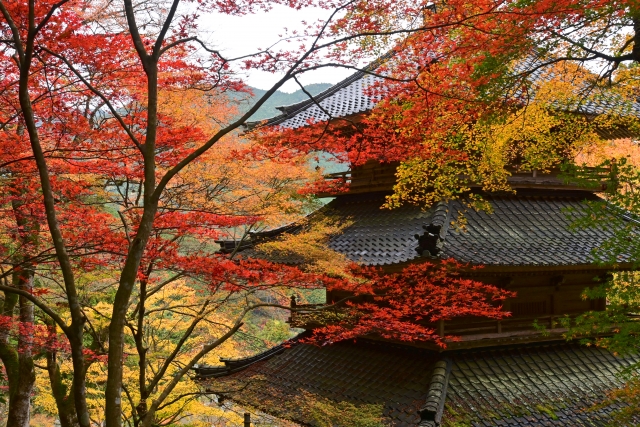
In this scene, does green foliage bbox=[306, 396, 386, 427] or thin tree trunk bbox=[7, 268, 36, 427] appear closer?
green foliage bbox=[306, 396, 386, 427]

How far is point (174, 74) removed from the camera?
8.96m

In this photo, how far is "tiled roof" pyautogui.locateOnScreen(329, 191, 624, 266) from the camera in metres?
9.30

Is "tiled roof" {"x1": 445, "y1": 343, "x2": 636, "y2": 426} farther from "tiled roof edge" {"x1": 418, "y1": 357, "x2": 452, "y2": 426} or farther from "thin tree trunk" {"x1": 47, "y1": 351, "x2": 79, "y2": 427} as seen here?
"thin tree trunk" {"x1": 47, "y1": 351, "x2": 79, "y2": 427}

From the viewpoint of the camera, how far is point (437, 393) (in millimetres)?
8531

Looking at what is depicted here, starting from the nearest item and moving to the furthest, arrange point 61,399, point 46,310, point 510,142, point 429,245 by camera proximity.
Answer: point 46,310, point 429,245, point 510,142, point 61,399

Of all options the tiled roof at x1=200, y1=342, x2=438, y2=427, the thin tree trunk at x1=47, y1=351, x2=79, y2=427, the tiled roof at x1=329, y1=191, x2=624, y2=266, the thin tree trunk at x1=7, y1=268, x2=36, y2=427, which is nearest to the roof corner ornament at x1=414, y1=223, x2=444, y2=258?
the tiled roof at x1=329, y1=191, x2=624, y2=266

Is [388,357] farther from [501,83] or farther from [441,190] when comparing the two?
[501,83]

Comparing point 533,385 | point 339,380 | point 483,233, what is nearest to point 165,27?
point 483,233

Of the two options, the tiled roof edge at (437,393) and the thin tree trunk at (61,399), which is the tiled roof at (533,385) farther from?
the thin tree trunk at (61,399)

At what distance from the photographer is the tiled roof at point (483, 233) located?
9305mm

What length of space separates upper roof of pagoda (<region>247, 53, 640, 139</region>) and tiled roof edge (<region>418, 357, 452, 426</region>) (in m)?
4.78

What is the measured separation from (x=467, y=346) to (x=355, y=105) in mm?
5097

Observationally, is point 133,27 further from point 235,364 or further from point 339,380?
point 235,364

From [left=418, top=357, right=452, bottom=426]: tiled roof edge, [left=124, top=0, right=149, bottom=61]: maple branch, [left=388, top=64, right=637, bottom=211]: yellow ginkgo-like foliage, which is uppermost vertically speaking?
[left=124, top=0, right=149, bottom=61]: maple branch
